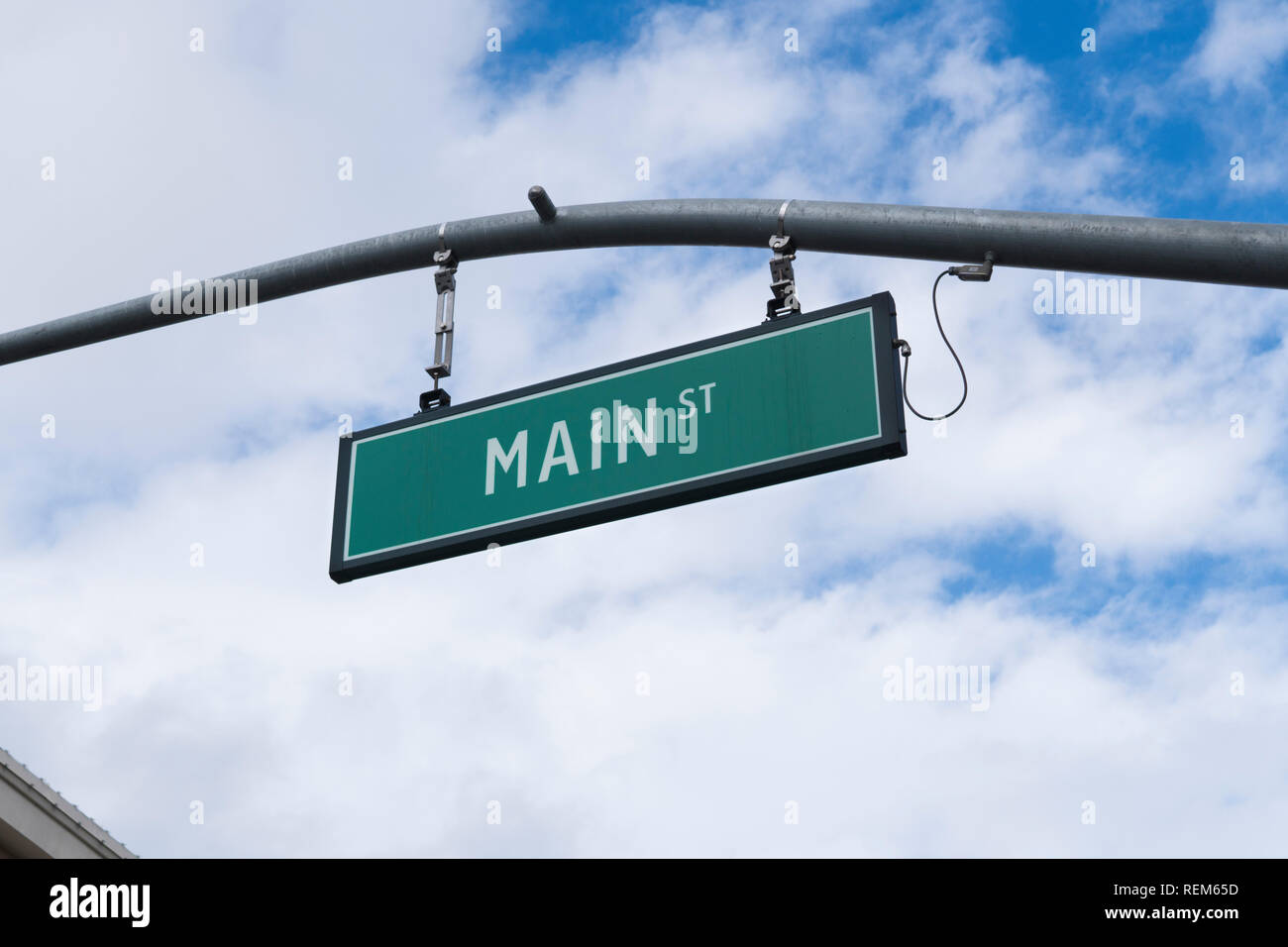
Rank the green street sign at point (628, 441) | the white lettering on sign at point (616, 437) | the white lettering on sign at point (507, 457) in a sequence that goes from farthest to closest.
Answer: the white lettering on sign at point (507, 457)
the white lettering on sign at point (616, 437)
the green street sign at point (628, 441)

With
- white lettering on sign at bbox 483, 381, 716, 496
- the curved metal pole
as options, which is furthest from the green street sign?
the curved metal pole

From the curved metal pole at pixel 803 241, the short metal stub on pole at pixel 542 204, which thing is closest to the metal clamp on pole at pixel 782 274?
the curved metal pole at pixel 803 241

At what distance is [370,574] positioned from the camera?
172 inches

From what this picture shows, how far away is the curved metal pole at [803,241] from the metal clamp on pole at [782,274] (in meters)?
0.03

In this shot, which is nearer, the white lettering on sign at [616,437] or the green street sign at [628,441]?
the green street sign at [628,441]

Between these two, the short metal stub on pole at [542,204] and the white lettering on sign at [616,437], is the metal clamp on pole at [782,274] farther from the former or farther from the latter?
the short metal stub on pole at [542,204]

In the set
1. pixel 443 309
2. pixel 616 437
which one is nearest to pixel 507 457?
pixel 616 437

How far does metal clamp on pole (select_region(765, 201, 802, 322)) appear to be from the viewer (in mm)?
4008

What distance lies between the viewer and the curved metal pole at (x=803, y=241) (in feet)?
10.6

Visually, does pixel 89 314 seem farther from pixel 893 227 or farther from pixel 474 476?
pixel 893 227

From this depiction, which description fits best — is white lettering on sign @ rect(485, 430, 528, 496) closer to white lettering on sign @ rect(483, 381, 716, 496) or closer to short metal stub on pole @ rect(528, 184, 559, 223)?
white lettering on sign @ rect(483, 381, 716, 496)

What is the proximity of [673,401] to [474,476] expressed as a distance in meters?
0.73

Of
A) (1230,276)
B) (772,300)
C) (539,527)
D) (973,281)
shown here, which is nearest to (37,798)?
(539,527)
